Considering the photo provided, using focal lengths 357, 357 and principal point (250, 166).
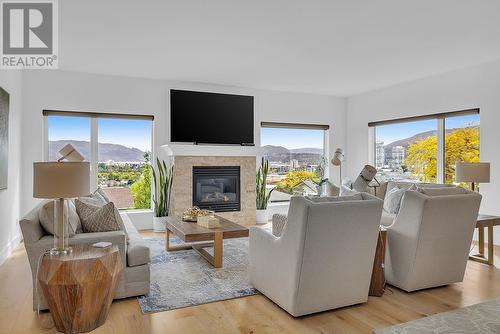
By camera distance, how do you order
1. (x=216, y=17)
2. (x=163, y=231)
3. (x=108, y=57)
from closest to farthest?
1. (x=216, y=17)
2. (x=108, y=57)
3. (x=163, y=231)

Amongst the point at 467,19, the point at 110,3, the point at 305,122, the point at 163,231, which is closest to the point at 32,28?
the point at 110,3

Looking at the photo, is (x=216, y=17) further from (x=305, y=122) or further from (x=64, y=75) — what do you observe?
(x=305, y=122)

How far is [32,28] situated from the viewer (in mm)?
3730

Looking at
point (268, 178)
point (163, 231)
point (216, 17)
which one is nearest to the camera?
point (216, 17)

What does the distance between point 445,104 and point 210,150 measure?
395 centimetres

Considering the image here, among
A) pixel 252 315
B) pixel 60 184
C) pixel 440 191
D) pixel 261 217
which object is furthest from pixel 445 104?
pixel 60 184

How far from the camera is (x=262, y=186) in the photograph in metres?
7.04

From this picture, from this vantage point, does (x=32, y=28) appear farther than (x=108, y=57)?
No

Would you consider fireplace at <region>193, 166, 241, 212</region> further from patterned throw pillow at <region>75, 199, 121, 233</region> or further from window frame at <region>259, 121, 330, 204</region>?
patterned throw pillow at <region>75, 199, 121, 233</region>

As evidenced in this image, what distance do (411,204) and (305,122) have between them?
14.5 ft

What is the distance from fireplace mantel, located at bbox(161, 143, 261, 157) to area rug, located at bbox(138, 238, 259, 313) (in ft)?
6.15

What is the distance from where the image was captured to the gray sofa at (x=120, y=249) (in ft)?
9.05

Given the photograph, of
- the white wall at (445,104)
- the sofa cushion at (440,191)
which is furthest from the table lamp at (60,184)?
the white wall at (445,104)

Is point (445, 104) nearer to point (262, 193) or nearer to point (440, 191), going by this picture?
point (440, 191)
